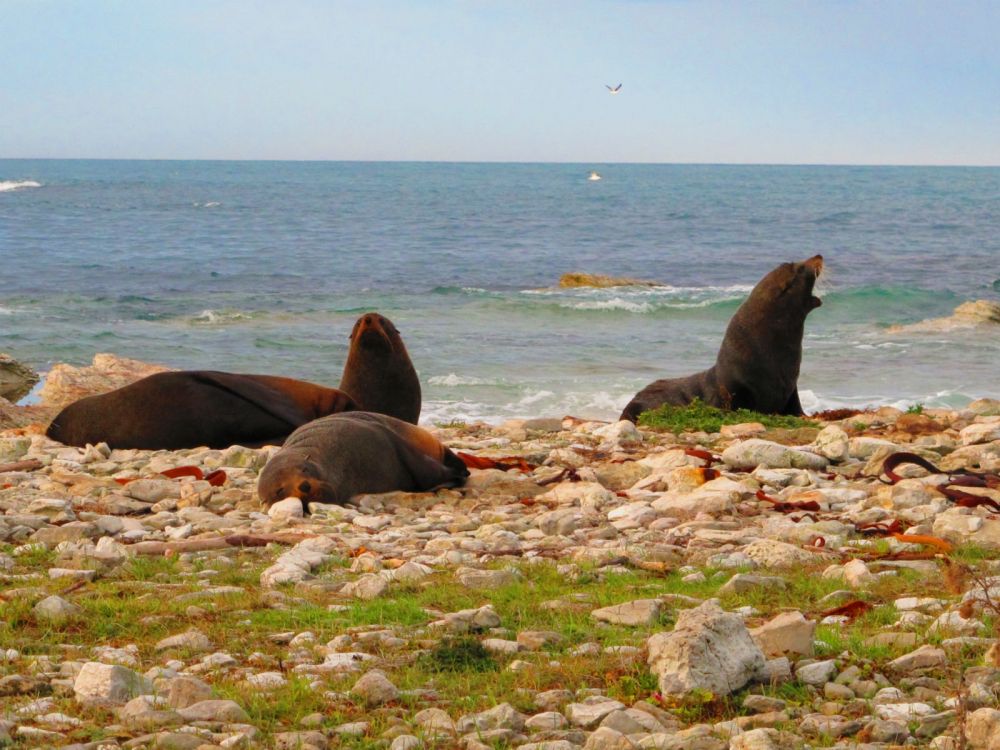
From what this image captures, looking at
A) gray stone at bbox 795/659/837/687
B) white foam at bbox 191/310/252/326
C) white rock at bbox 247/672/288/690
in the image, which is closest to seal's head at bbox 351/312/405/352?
white rock at bbox 247/672/288/690

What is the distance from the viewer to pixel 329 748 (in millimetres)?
3820

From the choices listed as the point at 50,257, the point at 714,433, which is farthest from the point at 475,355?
the point at 50,257

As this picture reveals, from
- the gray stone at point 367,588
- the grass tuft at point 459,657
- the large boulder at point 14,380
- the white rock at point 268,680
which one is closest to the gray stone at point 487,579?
the gray stone at point 367,588

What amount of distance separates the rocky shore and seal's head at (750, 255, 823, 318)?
4.88 meters

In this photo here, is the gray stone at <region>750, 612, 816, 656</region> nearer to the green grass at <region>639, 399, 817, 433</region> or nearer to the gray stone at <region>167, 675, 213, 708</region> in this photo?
the gray stone at <region>167, 675, 213, 708</region>

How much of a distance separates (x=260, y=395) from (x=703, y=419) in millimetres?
4482

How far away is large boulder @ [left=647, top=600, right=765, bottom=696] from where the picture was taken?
414 cm

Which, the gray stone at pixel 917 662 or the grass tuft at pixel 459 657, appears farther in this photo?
the grass tuft at pixel 459 657

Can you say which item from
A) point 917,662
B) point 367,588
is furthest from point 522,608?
point 917,662

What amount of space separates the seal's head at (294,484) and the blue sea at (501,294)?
9889 mm

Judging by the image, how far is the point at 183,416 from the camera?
1170 centimetres

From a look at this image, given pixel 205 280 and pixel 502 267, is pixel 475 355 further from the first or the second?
pixel 502 267

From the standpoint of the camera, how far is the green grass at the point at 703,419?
12.8 meters

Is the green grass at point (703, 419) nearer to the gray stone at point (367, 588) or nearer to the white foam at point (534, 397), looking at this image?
the gray stone at point (367, 588)
